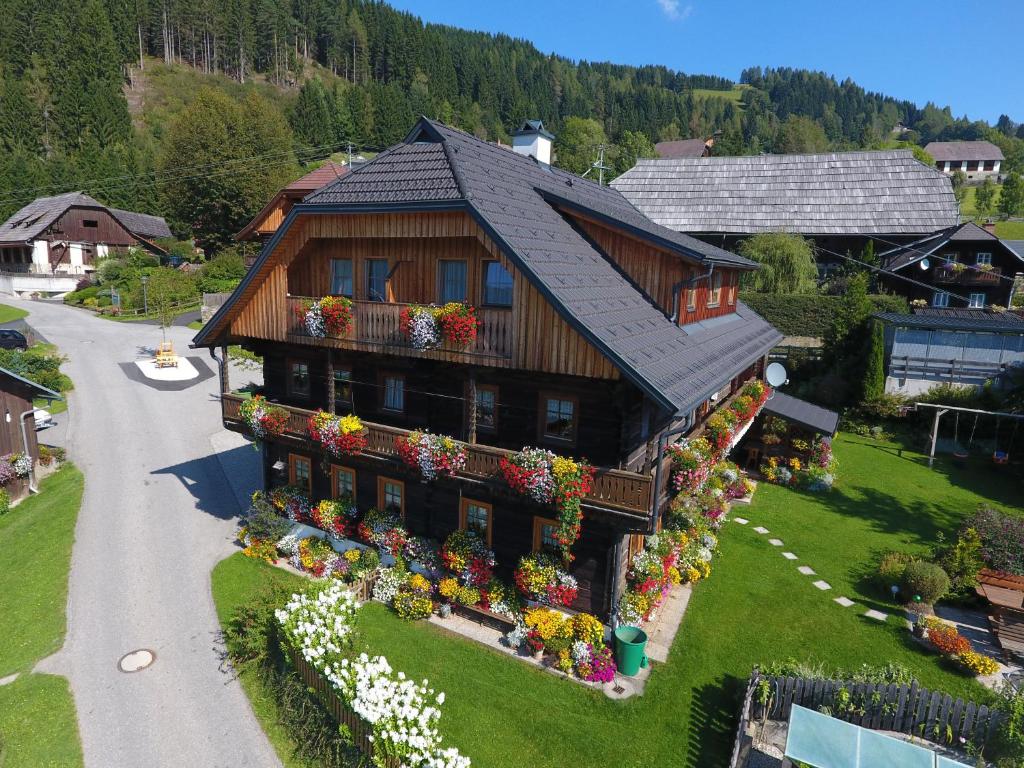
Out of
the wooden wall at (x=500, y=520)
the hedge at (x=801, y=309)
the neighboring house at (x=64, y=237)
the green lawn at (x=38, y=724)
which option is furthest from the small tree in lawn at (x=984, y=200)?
the green lawn at (x=38, y=724)

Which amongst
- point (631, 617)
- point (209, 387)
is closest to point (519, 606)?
point (631, 617)

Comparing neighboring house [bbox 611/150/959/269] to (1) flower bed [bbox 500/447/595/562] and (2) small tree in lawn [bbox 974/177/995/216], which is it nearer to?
(1) flower bed [bbox 500/447/595/562]

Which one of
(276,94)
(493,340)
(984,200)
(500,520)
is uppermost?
(276,94)

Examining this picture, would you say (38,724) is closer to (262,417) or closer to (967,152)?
(262,417)

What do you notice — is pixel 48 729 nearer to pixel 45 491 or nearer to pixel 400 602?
pixel 400 602

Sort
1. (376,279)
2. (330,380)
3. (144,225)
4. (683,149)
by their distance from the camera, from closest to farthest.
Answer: (376,279), (330,380), (144,225), (683,149)

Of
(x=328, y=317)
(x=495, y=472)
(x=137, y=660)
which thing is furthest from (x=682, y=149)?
(x=137, y=660)
